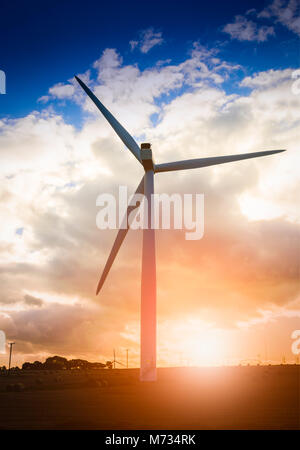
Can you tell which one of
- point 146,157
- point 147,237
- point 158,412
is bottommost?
point 158,412

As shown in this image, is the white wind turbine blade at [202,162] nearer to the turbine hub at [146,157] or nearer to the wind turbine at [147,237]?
the wind turbine at [147,237]

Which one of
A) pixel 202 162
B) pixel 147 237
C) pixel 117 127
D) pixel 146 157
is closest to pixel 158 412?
pixel 147 237

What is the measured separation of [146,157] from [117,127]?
8715mm

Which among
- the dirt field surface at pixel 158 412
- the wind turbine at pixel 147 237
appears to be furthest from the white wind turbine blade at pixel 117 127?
the dirt field surface at pixel 158 412

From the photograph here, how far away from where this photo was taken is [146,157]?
6019cm

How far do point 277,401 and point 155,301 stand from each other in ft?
55.5

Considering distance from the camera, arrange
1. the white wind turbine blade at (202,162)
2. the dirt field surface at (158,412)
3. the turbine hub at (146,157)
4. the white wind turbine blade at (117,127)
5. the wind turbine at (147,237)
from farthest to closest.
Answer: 1. the white wind turbine blade at (117,127)
2. the white wind turbine blade at (202,162)
3. the turbine hub at (146,157)
4. the wind turbine at (147,237)
5. the dirt field surface at (158,412)

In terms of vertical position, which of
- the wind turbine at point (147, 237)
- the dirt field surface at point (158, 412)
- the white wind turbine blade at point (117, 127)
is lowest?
the dirt field surface at point (158, 412)

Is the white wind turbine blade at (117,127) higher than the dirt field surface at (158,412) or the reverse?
higher

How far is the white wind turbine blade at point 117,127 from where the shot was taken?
6438 centimetres

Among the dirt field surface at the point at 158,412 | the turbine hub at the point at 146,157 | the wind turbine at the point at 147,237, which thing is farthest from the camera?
the turbine hub at the point at 146,157

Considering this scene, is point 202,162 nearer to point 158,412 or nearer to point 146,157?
point 146,157

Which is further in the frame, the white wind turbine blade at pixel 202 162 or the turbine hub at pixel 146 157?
the white wind turbine blade at pixel 202 162
